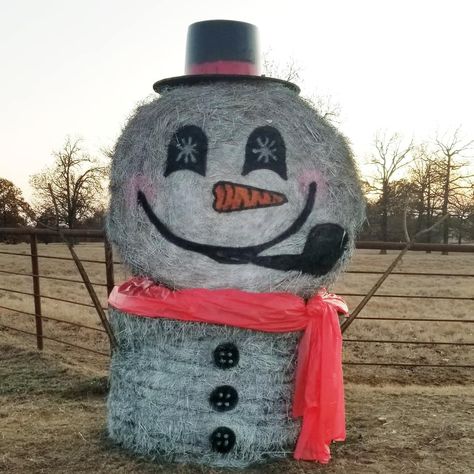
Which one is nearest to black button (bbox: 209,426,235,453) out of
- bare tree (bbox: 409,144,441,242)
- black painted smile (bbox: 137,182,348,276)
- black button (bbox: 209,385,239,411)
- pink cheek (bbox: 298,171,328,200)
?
black button (bbox: 209,385,239,411)

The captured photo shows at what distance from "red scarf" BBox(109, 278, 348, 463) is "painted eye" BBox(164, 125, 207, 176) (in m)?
0.67

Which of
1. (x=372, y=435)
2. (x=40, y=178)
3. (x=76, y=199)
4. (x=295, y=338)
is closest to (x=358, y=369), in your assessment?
(x=372, y=435)

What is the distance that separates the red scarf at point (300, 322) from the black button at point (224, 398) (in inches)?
14.5

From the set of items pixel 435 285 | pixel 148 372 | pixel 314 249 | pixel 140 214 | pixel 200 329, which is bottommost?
pixel 435 285

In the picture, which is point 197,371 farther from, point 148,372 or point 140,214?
point 140,214

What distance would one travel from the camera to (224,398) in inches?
132

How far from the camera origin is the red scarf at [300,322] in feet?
10.6

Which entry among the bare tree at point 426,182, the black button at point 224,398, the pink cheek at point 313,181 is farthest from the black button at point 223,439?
the bare tree at point 426,182

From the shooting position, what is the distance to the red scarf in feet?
10.6

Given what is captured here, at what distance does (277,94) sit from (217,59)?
44 centimetres

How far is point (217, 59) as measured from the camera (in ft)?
11.6

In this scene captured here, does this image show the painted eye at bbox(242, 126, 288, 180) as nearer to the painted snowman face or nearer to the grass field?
the painted snowman face

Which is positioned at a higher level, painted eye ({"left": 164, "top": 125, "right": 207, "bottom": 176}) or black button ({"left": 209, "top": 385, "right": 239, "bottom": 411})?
painted eye ({"left": 164, "top": 125, "right": 207, "bottom": 176})

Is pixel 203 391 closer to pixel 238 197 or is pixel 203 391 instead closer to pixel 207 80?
pixel 238 197
